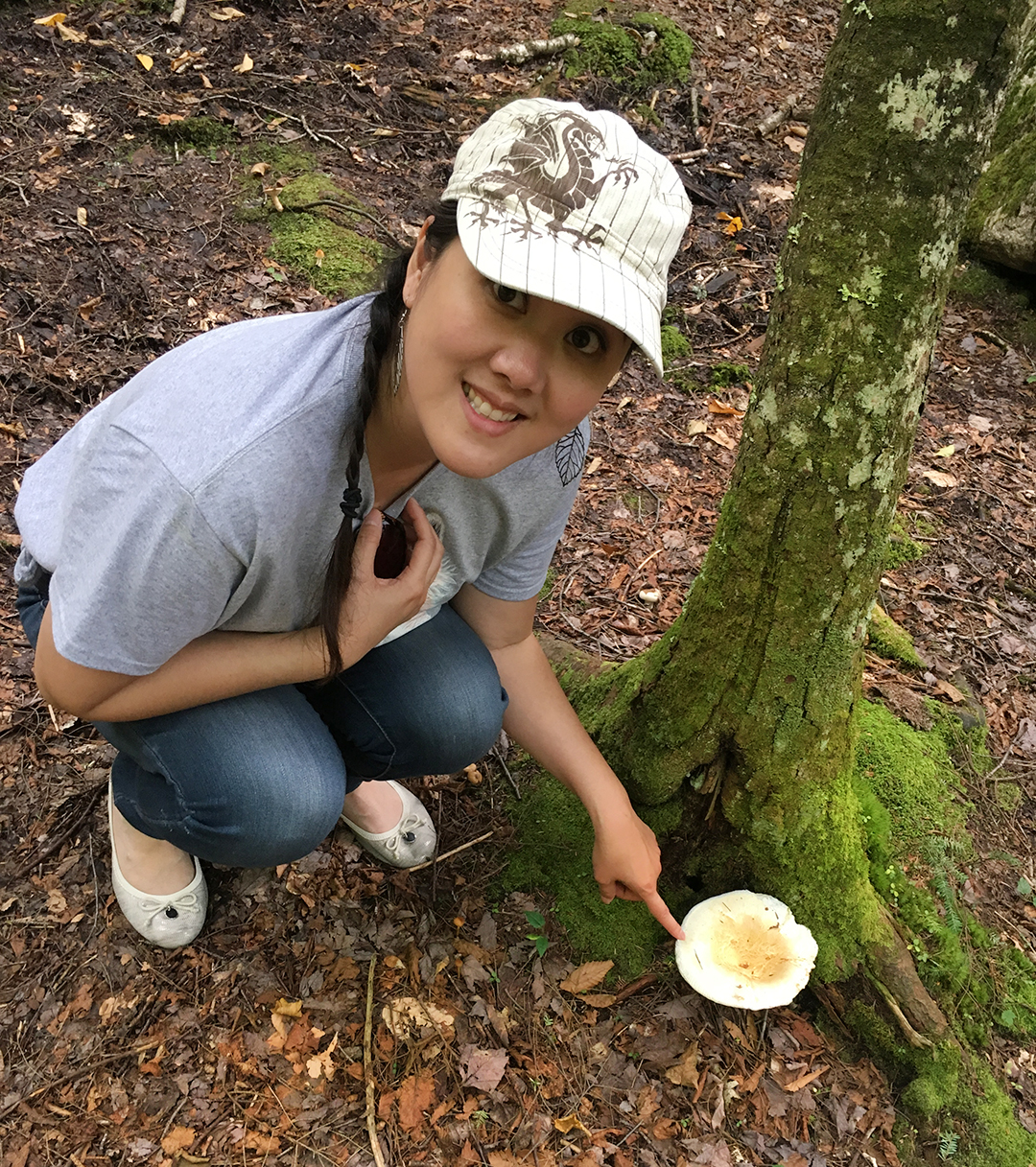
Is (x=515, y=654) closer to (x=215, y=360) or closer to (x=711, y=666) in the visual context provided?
(x=711, y=666)

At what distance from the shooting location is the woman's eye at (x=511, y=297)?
146cm

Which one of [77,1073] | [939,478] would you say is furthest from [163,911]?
[939,478]

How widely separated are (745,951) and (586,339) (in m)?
1.78

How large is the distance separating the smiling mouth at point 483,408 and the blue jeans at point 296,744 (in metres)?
1.03

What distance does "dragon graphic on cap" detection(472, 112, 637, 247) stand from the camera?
4.72 feet

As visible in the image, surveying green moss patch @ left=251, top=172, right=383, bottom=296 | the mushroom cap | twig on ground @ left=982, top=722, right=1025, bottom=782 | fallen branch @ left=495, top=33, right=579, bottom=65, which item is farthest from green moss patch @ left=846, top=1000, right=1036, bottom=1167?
fallen branch @ left=495, top=33, right=579, bottom=65

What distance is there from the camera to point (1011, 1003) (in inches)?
103

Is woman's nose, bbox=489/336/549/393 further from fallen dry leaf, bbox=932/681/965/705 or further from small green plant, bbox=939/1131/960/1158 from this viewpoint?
fallen dry leaf, bbox=932/681/965/705

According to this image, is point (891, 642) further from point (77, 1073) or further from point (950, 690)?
point (77, 1073)

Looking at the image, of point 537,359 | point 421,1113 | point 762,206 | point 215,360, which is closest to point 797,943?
point 421,1113

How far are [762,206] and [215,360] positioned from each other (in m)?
5.37

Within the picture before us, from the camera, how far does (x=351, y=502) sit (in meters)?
1.76

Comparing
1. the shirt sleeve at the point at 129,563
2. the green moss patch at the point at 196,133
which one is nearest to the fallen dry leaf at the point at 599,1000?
the shirt sleeve at the point at 129,563

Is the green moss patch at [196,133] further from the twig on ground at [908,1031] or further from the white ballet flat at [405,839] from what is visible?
the twig on ground at [908,1031]
